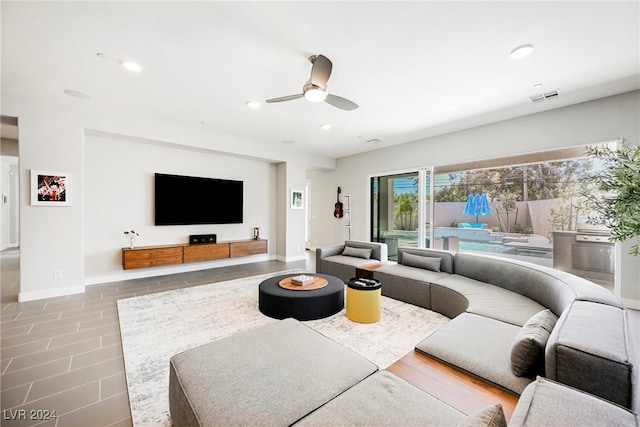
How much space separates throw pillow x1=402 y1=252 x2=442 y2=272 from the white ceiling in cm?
233

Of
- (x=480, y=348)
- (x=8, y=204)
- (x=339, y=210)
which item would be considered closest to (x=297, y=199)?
(x=339, y=210)

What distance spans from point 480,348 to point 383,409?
A: 103 cm

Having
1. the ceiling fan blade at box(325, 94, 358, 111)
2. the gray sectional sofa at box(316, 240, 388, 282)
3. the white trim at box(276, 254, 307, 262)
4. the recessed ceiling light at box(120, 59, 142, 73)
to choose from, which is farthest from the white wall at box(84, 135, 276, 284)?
the ceiling fan blade at box(325, 94, 358, 111)

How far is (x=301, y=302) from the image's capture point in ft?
9.64

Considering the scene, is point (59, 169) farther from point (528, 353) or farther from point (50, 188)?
point (528, 353)

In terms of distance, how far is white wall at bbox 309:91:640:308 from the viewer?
3.43 m

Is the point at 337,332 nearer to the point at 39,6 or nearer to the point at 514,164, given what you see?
the point at 39,6

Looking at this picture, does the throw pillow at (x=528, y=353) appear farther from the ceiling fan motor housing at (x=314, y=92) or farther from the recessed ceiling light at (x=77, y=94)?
the recessed ceiling light at (x=77, y=94)

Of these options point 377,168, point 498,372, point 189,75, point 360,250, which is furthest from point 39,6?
point 377,168

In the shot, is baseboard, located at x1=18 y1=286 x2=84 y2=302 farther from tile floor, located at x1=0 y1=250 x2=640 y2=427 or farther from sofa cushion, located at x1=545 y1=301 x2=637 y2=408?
sofa cushion, located at x1=545 y1=301 x2=637 y2=408

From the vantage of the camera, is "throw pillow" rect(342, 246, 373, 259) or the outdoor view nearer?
the outdoor view

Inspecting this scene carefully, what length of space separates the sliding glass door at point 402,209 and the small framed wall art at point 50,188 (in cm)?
608

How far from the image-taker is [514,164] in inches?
182

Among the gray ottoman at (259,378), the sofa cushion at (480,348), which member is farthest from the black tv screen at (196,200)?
the sofa cushion at (480,348)
